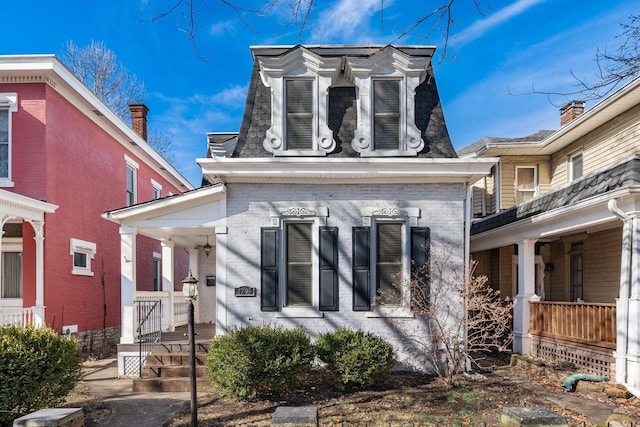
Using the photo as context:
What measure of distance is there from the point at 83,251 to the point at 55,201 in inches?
83.0

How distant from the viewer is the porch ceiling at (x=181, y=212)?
8.93m

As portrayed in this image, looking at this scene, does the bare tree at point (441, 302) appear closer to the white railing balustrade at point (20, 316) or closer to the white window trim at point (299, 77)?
the white window trim at point (299, 77)

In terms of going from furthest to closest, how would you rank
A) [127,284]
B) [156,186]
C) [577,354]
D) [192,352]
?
[156,186] < [127,284] < [577,354] < [192,352]

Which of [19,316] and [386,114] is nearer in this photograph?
[386,114]

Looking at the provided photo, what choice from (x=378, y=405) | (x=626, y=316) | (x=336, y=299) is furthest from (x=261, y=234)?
(x=626, y=316)

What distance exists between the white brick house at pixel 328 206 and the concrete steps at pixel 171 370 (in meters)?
0.76

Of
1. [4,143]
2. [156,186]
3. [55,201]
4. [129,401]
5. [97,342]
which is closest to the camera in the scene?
[129,401]

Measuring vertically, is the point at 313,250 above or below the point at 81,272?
above

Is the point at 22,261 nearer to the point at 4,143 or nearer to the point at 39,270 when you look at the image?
the point at 39,270

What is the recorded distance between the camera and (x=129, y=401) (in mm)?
7418

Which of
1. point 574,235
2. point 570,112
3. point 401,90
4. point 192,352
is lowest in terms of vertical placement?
point 192,352

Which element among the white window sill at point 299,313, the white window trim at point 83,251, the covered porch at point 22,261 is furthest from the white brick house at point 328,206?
the white window trim at point 83,251

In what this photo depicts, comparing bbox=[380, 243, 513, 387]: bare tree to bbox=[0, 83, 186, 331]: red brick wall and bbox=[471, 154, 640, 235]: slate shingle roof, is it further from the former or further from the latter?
bbox=[0, 83, 186, 331]: red brick wall

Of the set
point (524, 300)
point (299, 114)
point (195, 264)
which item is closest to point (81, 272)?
point (195, 264)
